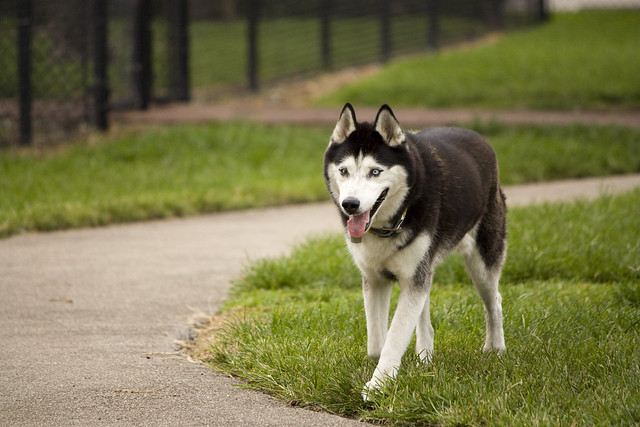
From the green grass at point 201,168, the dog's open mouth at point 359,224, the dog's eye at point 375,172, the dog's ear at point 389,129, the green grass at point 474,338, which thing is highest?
the dog's ear at point 389,129

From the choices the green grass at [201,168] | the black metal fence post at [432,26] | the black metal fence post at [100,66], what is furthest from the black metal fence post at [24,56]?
the black metal fence post at [432,26]

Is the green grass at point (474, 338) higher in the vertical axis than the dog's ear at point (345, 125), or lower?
lower

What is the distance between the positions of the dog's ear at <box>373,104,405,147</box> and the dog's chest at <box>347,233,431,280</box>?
451 mm

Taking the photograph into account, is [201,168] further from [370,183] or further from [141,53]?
[370,183]

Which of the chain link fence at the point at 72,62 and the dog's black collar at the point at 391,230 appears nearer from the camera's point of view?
the dog's black collar at the point at 391,230

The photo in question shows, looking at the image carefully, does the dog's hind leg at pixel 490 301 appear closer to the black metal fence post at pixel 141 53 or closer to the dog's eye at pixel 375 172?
the dog's eye at pixel 375 172

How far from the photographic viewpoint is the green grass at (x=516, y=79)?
13062 millimetres

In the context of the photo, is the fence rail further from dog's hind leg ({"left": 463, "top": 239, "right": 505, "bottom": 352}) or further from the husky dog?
dog's hind leg ({"left": 463, "top": 239, "right": 505, "bottom": 352})

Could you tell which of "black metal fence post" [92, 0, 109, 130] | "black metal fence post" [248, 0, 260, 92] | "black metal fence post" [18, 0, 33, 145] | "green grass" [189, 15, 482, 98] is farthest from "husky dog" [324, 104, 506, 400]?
"green grass" [189, 15, 482, 98]

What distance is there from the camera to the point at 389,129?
3.92 m

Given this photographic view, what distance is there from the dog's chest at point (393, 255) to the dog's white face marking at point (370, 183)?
99mm

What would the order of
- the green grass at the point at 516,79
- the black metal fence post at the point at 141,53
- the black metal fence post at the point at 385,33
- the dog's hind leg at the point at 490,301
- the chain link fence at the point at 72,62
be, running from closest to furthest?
the dog's hind leg at the point at 490,301 < the chain link fence at the point at 72,62 < the black metal fence post at the point at 141,53 < the green grass at the point at 516,79 < the black metal fence post at the point at 385,33

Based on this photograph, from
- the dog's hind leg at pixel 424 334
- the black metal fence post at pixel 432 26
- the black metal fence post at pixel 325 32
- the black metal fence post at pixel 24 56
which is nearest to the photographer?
the dog's hind leg at pixel 424 334

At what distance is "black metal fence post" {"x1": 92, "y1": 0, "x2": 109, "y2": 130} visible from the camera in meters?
10.9
